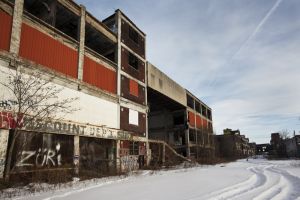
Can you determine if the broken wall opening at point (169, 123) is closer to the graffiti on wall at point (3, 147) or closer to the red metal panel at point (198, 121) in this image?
the red metal panel at point (198, 121)

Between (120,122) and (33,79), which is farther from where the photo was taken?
(120,122)

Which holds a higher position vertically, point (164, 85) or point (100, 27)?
point (100, 27)

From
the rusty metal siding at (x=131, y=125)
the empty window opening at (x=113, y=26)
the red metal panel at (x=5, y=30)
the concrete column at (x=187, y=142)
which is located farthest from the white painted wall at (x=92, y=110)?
the concrete column at (x=187, y=142)

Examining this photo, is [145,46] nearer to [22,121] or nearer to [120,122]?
[120,122]

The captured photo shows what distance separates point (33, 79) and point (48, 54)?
8.45 feet

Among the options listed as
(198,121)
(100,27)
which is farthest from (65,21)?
(198,121)

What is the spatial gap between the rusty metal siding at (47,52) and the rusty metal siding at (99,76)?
4.51ft

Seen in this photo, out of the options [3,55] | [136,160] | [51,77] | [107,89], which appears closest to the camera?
[3,55]

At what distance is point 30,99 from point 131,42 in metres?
15.8

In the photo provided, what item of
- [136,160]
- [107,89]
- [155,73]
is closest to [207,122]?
[155,73]

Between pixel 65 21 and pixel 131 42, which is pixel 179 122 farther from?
pixel 65 21

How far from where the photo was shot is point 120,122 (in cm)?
2403

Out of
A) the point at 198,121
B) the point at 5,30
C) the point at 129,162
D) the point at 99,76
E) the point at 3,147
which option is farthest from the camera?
the point at 198,121

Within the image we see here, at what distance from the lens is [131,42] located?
28.2 metres
